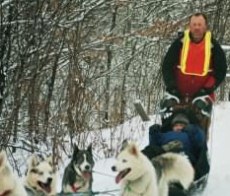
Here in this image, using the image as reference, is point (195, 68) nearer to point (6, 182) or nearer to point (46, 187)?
point (46, 187)

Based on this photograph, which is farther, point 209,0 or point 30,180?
point 209,0

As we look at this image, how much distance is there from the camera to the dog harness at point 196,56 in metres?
5.89

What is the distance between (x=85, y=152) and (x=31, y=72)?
8.95ft

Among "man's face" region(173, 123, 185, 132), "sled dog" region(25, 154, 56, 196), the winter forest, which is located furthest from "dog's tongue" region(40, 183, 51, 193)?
the winter forest

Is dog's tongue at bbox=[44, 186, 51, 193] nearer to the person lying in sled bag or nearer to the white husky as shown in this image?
the white husky

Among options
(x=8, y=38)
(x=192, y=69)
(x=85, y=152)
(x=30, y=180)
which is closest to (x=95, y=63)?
(x=8, y=38)

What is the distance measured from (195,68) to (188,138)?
3.04 feet

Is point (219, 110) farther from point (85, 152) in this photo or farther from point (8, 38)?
point (85, 152)

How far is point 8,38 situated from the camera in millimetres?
7434

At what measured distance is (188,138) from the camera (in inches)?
211

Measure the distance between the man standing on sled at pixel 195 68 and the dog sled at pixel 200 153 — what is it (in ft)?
0.21

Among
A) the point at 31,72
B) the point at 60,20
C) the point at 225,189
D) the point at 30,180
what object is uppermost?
the point at 60,20

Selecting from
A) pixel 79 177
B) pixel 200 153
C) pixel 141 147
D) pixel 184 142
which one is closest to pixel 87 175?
pixel 79 177

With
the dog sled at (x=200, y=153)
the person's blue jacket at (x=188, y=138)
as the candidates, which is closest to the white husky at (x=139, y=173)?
the dog sled at (x=200, y=153)
